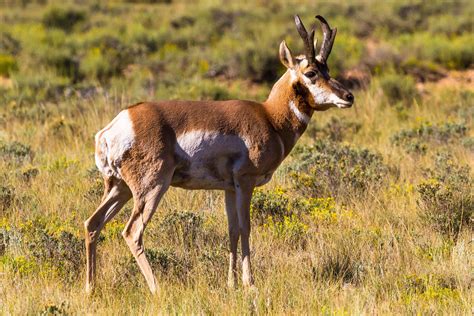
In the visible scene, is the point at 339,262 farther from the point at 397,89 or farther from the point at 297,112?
the point at 397,89

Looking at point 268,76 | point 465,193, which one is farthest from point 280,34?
point 465,193

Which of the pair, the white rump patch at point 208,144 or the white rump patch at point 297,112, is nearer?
the white rump patch at point 208,144

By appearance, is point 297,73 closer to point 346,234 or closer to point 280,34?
point 346,234

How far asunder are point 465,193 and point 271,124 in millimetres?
2788

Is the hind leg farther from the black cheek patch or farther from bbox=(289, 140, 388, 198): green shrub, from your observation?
bbox=(289, 140, 388, 198): green shrub

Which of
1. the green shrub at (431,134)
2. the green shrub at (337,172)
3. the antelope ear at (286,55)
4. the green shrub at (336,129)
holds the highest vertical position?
the antelope ear at (286,55)

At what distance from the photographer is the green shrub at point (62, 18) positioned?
2785 centimetres

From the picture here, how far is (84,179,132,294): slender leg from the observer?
20.3ft

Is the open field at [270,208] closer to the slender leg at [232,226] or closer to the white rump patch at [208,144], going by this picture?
the slender leg at [232,226]

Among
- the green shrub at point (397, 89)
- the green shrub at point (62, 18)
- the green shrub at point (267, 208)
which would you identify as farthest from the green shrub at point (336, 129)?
the green shrub at point (62, 18)

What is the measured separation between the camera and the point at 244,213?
20.7 feet

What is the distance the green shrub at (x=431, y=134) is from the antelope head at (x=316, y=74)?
16.1ft

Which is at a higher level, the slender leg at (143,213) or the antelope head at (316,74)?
the antelope head at (316,74)

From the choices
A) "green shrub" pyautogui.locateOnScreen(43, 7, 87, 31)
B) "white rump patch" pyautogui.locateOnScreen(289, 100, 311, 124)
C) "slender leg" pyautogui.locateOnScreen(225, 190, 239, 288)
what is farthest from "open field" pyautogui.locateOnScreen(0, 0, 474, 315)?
"green shrub" pyautogui.locateOnScreen(43, 7, 87, 31)
